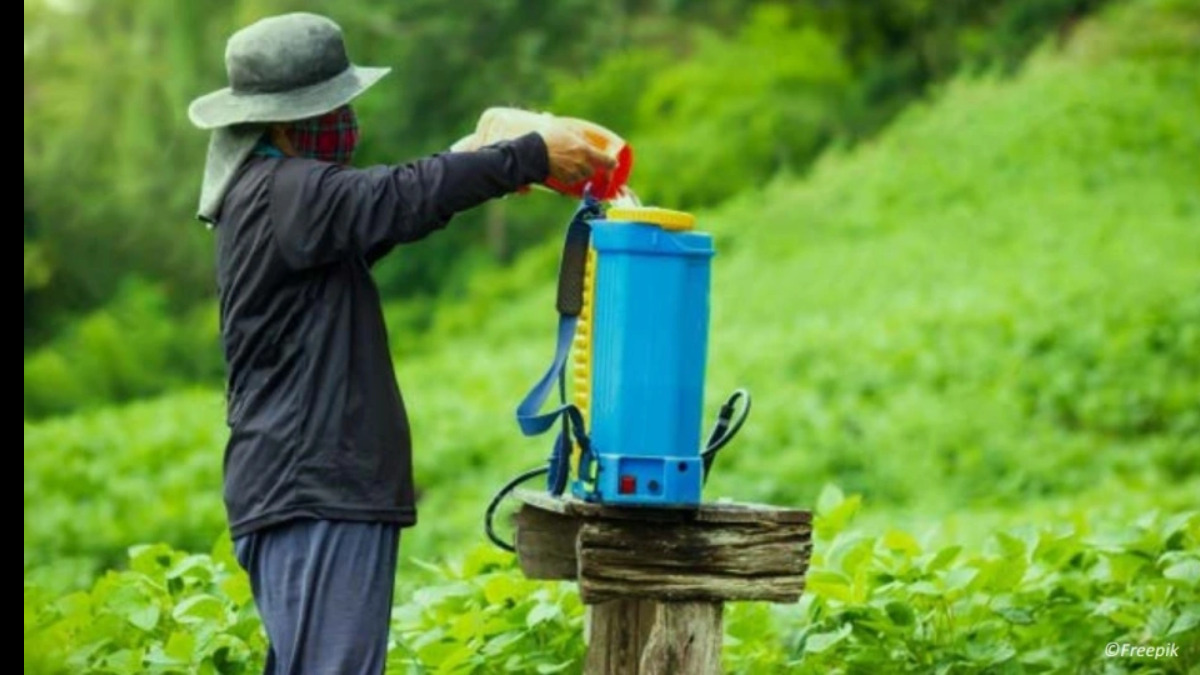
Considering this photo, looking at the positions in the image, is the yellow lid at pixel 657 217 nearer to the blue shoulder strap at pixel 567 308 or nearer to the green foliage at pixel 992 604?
the blue shoulder strap at pixel 567 308

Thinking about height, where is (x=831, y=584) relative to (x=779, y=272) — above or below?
above

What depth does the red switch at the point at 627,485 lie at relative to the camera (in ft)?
13.0

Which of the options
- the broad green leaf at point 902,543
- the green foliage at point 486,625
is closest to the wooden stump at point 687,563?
the green foliage at point 486,625

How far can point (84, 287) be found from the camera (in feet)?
81.5

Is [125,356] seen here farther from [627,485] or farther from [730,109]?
[627,485]

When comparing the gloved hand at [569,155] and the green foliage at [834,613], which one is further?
the green foliage at [834,613]

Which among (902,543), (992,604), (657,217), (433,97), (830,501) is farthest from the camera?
(433,97)

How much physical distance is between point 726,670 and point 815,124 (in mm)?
19983

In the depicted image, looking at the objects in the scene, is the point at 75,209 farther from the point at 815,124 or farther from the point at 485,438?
the point at 485,438

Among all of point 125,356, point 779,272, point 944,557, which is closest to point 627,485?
point 944,557

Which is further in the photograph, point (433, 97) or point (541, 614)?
point (433, 97)

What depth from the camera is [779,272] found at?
19.2 meters

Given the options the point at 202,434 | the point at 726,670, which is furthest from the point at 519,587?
the point at 202,434

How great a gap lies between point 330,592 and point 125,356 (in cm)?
1982
